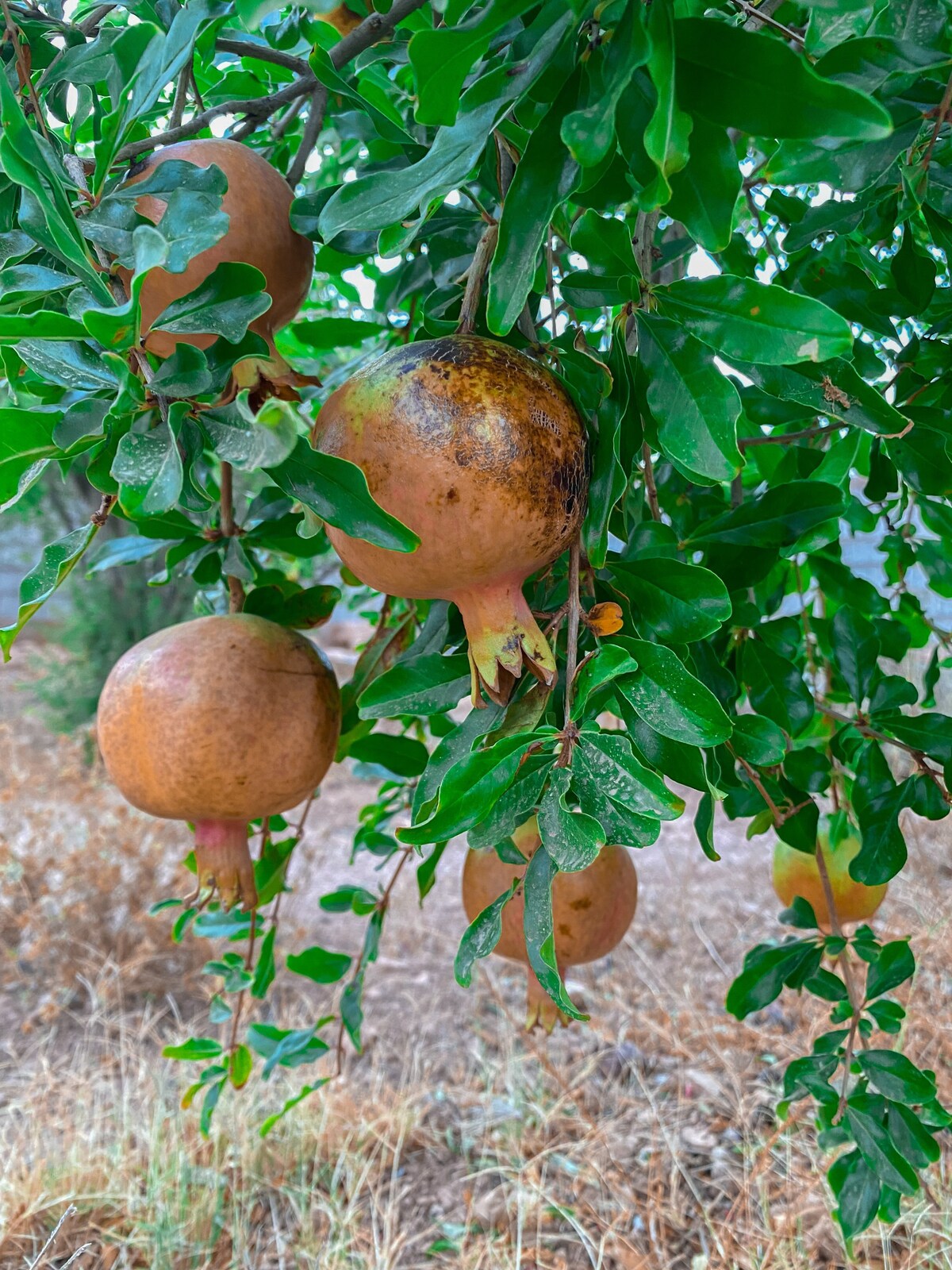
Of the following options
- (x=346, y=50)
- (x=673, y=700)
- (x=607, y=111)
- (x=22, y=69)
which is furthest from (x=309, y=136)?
(x=673, y=700)

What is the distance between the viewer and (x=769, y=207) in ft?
3.03

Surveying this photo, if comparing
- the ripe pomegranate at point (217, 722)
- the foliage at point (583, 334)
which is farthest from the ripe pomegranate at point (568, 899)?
the ripe pomegranate at point (217, 722)

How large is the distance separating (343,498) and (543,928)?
273mm

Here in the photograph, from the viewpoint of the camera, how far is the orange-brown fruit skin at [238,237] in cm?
62

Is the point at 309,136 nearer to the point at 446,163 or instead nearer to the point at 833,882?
the point at 446,163

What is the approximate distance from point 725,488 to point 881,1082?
0.80 metres

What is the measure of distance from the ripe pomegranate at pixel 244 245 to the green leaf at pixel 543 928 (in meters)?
0.35

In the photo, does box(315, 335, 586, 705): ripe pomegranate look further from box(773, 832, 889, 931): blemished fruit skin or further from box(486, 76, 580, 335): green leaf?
box(773, 832, 889, 931): blemished fruit skin

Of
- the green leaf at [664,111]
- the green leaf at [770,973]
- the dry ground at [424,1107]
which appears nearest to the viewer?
the green leaf at [664,111]

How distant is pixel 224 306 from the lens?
56 cm

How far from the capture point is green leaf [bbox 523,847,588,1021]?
0.51 m

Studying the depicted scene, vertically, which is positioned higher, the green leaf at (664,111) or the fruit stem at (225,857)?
the green leaf at (664,111)

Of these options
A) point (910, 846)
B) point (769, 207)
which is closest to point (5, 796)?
point (769, 207)

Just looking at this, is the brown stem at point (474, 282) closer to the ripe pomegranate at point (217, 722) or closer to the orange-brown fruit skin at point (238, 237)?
the orange-brown fruit skin at point (238, 237)
